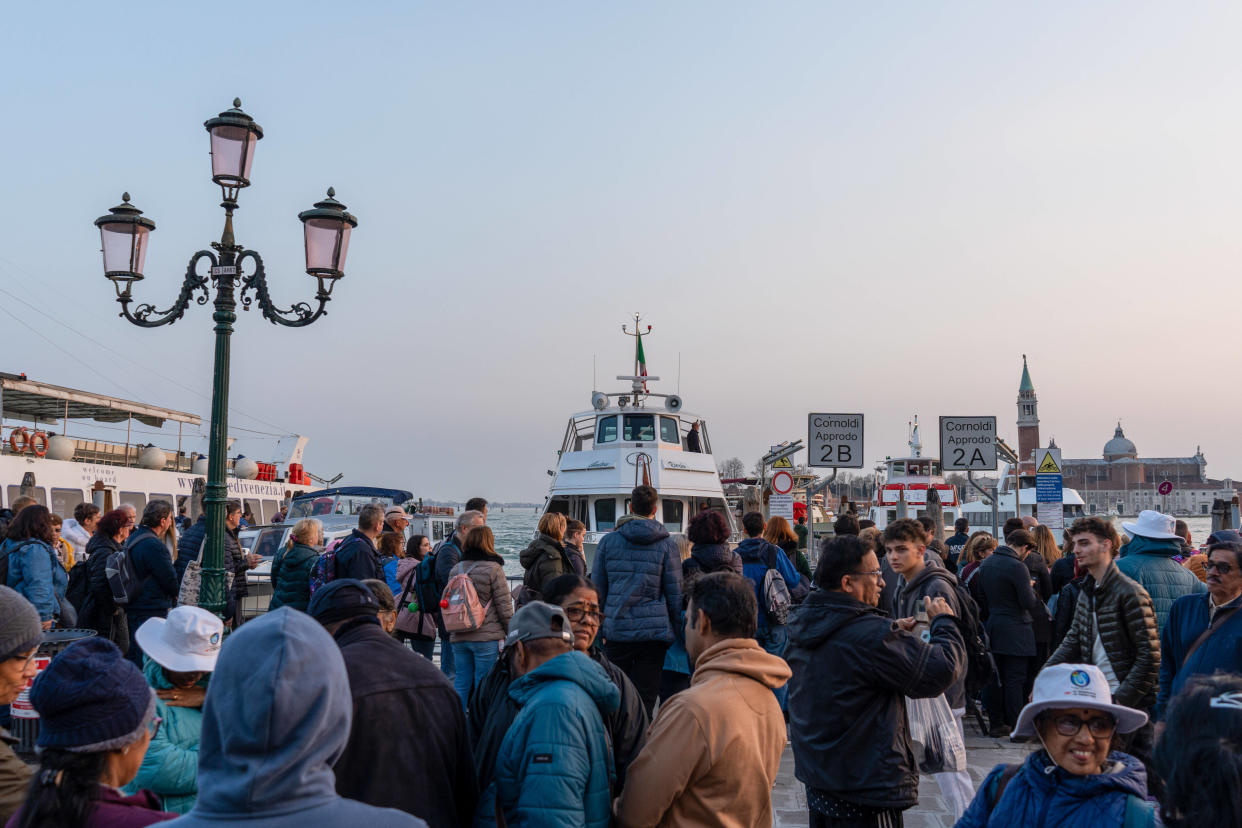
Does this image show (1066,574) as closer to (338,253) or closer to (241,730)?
(338,253)

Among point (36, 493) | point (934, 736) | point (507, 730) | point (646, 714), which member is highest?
point (36, 493)

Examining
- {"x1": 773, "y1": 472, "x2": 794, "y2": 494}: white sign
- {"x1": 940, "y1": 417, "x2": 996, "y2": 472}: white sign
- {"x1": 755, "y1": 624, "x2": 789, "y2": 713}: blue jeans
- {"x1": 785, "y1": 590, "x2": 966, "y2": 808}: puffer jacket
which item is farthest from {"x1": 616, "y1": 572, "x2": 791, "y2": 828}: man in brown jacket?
{"x1": 773, "y1": 472, "x2": 794, "y2": 494}: white sign

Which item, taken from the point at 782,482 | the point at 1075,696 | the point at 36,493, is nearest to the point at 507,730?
the point at 1075,696

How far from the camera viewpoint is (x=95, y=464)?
23406 mm

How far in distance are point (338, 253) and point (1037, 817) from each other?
7.35 metres

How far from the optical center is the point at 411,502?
2920 cm

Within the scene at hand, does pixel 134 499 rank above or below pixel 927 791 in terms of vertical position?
above

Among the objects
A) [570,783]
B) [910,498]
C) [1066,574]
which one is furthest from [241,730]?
[910,498]

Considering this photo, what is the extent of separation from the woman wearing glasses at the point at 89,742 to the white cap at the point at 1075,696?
2.45 meters

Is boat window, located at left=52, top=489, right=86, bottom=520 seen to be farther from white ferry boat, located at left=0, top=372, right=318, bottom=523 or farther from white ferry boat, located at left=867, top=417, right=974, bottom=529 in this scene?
white ferry boat, located at left=867, top=417, right=974, bottom=529

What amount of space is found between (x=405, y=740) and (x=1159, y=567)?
16.7 ft

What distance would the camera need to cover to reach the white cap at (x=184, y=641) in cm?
357

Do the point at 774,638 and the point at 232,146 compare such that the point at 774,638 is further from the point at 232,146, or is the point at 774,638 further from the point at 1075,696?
the point at 232,146

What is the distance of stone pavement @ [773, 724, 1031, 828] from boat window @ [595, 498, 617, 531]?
33.0 feet
